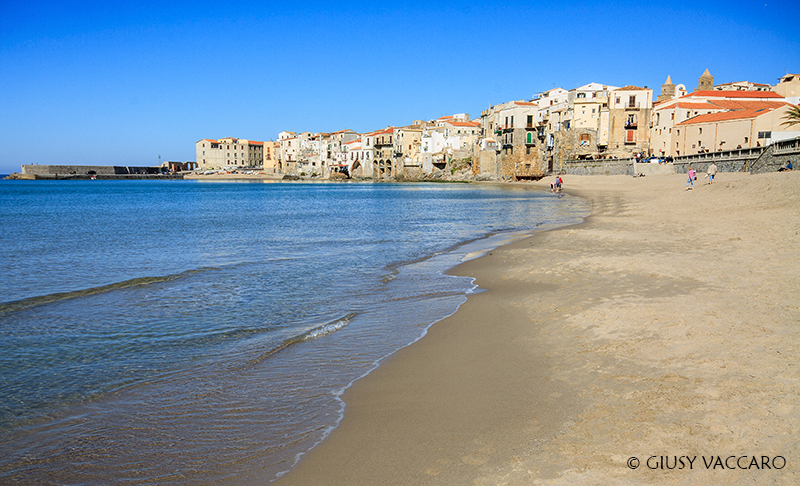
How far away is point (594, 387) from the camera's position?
4922 mm

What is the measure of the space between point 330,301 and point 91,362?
4.31 meters

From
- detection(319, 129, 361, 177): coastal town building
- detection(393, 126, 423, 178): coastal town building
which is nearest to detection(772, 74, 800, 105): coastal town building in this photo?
detection(393, 126, 423, 178): coastal town building

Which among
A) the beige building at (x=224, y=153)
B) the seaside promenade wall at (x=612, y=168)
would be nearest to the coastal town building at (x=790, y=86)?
the seaside promenade wall at (x=612, y=168)

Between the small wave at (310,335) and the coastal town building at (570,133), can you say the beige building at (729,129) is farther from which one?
the small wave at (310,335)

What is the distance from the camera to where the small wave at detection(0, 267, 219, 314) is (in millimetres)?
10305

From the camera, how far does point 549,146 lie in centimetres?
8206

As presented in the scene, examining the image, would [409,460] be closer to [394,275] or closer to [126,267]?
[394,275]

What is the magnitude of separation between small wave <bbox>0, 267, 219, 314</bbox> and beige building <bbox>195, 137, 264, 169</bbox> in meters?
165

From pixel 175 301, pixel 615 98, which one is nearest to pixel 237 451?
pixel 175 301

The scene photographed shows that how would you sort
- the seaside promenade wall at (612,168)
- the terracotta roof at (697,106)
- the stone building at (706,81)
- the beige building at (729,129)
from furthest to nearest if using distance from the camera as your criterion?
the stone building at (706,81)
the terracotta roof at (697,106)
the seaside promenade wall at (612,168)
the beige building at (729,129)

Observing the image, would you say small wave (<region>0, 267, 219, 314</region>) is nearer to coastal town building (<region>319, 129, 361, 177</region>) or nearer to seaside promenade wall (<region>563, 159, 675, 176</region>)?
seaside promenade wall (<region>563, 159, 675, 176</region>)

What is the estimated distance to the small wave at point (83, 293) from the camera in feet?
33.8

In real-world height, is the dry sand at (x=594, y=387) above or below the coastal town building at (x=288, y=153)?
below

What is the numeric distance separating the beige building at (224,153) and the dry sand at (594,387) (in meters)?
172
